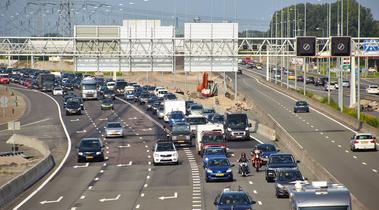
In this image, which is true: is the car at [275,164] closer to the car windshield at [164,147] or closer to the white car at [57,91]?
the car windshield at [164,147]

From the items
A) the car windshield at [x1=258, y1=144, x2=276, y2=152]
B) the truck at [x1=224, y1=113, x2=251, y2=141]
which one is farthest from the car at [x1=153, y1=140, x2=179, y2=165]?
the truck at [x1=224, y1=113, x2=251, y2=141]

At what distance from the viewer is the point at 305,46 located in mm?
72125

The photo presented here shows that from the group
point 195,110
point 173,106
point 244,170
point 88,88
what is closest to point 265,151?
point 244,170

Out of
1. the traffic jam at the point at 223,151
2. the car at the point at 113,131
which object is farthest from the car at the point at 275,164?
the car at the point at 113,131

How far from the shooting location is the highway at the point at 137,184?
42531 millimetres

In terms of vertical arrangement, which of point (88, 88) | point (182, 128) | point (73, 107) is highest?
point (88, 88)

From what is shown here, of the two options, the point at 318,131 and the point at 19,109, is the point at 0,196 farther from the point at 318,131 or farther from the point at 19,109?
the point at 19,109

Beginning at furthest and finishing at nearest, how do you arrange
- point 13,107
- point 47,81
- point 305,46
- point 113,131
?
point 47,81 < point 13,107 < point 113,131 < point 305,46

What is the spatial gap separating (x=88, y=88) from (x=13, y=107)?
33.3 ft

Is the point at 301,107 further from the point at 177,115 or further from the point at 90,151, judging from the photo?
the point at 90,151

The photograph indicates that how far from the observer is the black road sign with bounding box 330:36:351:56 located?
237 feet

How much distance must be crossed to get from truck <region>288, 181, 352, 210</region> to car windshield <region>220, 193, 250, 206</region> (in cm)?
709

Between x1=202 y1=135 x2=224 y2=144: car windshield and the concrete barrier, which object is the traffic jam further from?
the concrete barrier

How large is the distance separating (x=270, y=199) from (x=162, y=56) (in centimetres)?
3789
